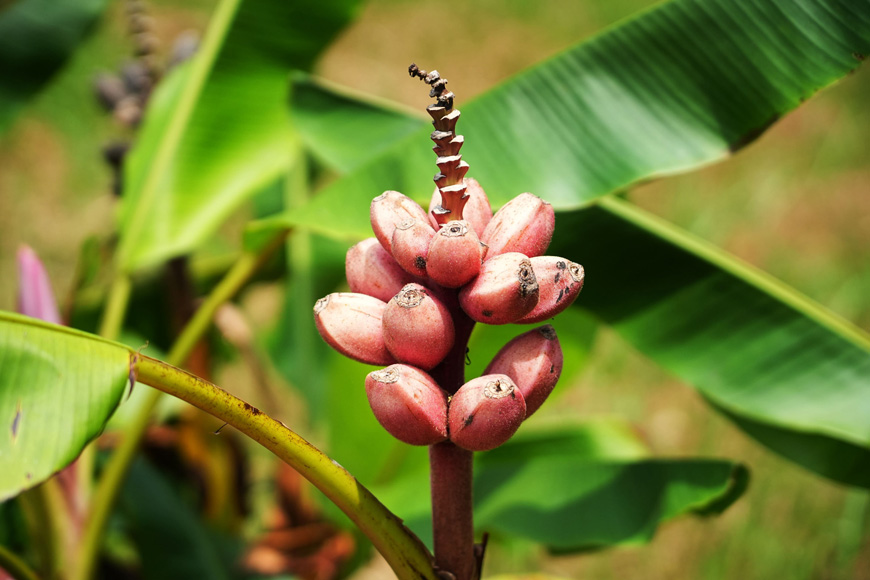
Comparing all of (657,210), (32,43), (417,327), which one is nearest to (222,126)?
(32,43)

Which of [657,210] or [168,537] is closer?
[168,537]

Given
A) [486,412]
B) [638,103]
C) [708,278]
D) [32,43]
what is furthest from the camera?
[32,43]

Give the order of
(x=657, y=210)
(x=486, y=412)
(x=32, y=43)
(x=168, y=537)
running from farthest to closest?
1. (x=657, y=210)
2. (x=32, y=43)
3. (x=168, y=537)
4. (x=486, y=412)

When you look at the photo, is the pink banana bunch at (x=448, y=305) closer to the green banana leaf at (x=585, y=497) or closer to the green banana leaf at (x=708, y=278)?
the green banana leaf at (x=708, y=278)

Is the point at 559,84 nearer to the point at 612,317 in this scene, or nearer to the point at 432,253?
the point at 612,317

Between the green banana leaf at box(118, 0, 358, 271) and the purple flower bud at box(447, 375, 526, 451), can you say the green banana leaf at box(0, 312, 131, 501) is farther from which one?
the green banana leaf at box(118, 0, 358, 271)

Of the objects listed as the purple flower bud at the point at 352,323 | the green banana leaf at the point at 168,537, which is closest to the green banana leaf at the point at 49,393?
the purple flower bud at the point at 352,323

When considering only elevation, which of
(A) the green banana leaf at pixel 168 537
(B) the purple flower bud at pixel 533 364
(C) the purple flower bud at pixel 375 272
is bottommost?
(A) the green banana leaf at pixel 168 537

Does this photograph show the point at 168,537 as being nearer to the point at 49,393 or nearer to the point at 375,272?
the point at 49,393
